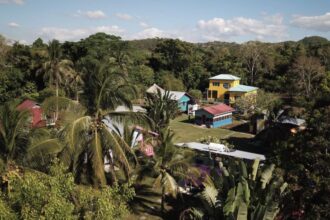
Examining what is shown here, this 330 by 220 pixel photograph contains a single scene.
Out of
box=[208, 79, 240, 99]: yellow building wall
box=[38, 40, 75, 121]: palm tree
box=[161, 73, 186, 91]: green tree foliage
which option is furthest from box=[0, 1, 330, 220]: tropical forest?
box=[161, 73, 186, 91]: green tree foliage

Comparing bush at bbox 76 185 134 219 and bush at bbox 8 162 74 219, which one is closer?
bush at bbox 8 162 74 219

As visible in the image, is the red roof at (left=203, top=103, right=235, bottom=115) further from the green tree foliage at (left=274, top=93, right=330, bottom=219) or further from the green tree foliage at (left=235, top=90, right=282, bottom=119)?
the green tree foliage at (left=274, top=93, right=330, bottom=219)

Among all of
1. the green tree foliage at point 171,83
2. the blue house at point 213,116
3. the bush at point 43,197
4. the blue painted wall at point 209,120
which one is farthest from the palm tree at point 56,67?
the bush at point 43,197

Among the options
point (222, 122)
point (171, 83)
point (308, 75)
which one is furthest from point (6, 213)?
point (171, 83)

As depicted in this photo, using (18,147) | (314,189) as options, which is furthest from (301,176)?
(18,147)

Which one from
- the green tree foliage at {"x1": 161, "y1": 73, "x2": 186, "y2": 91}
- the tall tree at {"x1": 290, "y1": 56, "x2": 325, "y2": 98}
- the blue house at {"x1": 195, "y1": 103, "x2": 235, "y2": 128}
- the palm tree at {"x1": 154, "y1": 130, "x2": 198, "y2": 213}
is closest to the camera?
the palm tree at {"x1": 154, "y1": 130, "x2": 198, "y2": 213}

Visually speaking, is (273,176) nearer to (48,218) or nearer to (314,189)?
(314,189)

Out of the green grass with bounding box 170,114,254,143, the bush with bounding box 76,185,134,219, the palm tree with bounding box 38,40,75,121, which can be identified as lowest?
the green grass with bounding box 170,114,254,143
